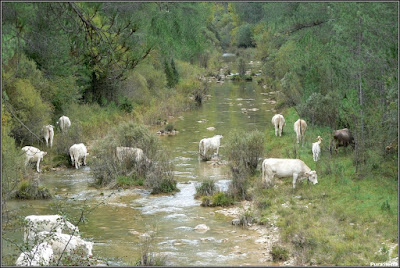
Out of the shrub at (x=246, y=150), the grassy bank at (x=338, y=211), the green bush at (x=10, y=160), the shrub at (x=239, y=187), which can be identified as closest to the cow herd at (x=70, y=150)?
the green bush at (x=10, y=160)

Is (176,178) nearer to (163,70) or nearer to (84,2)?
(84,2)

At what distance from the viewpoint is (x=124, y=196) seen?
20438 mm

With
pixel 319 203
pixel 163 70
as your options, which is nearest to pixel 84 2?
pixel 319 203

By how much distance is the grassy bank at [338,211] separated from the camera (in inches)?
510

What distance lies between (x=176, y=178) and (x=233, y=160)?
8.01ft

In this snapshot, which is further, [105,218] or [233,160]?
[233,160]

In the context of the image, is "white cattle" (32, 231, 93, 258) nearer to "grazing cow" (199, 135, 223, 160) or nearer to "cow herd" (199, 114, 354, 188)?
"cow herd" (199, 114, 354, 188)

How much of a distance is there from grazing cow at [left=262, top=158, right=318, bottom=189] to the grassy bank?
38 cm

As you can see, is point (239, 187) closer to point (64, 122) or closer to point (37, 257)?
point (37, 257)

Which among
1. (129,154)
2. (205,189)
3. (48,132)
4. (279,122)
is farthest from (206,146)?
(48,132)

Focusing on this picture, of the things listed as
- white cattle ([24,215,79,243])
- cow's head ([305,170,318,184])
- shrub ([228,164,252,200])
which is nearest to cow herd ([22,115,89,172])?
white cattle ([24,215,79,243])

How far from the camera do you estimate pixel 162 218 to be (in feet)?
58.1

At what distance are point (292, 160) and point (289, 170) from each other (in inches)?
16.1

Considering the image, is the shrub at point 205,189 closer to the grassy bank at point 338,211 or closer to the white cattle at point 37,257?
the grassy bank at point 338,211
